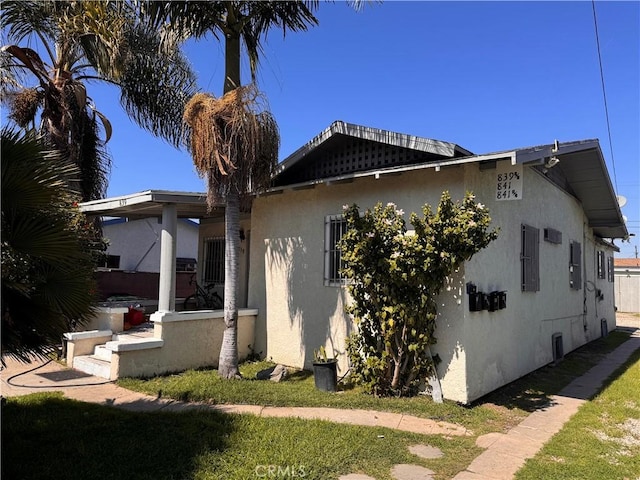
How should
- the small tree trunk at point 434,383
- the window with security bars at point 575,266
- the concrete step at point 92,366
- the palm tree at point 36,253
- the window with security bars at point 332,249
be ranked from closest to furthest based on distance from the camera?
the palm tree at point 36,253 → the small tree trunk at point 434,383 → the concrete step at point 92,366 → the window with security bars at point 332,249 → the window with security bars at point 575,266

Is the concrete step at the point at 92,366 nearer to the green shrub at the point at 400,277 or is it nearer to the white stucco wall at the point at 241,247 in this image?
the white stucco wall at the point at 241,247

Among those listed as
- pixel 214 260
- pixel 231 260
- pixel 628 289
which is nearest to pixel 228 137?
pixel 231 260

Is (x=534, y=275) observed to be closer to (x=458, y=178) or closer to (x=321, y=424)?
(x=458, y=178)

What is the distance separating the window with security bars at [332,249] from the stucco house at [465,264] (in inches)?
0.9

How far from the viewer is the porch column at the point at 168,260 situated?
8.45m

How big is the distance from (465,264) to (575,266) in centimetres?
694

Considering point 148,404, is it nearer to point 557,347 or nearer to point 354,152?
point 354,152

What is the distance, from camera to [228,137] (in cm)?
711

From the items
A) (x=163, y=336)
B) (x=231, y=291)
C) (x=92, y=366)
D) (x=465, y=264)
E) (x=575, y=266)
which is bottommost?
(x=92, y=366)

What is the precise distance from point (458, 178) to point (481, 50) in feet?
14.5

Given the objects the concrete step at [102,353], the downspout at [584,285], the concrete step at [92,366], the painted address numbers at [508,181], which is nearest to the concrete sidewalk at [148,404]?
the concrete step at [92,366]

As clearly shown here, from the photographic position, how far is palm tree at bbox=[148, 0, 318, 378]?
709 cm

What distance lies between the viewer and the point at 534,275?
8.73 m

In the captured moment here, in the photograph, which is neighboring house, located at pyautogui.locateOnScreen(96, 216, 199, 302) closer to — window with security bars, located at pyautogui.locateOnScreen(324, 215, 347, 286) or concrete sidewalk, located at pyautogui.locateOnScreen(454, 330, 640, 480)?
window with security bars, located at pyautogui.locateOnScreen(324, 215, 347, 286)
